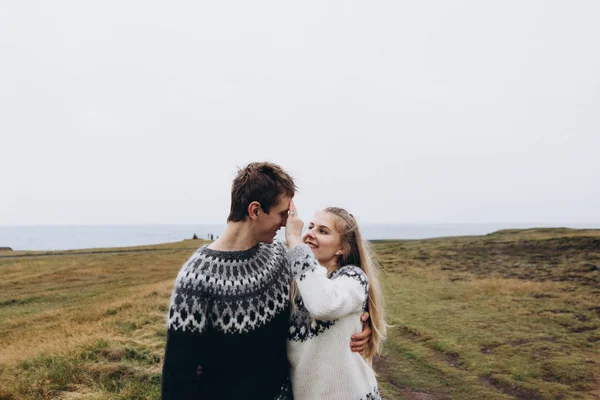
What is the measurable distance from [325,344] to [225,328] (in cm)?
100

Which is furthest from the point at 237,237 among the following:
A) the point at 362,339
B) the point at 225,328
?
the point at 362,339

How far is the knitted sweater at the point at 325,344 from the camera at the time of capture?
11.3 ft

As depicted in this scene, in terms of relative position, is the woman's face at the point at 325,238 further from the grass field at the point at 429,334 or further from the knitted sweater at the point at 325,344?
the grass field at the point at 429,334

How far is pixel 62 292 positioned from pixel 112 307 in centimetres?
1307

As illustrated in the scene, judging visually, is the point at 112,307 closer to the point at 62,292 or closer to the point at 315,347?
the point at 62,292

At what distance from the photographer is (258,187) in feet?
10.7

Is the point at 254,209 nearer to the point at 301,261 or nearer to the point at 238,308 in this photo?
the point at 301,261

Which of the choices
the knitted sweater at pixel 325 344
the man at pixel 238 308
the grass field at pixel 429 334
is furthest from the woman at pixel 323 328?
the grass field at pixel 429 334

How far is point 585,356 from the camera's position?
11.9m

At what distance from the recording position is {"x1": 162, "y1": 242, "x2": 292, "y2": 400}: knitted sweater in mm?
2883

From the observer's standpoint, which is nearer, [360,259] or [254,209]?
[254,209]

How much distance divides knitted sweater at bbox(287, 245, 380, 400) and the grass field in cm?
475

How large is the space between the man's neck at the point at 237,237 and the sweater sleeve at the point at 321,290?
435 millimetres

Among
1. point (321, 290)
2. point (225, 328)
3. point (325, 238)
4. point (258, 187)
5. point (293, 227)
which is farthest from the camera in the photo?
point (325, 238)
